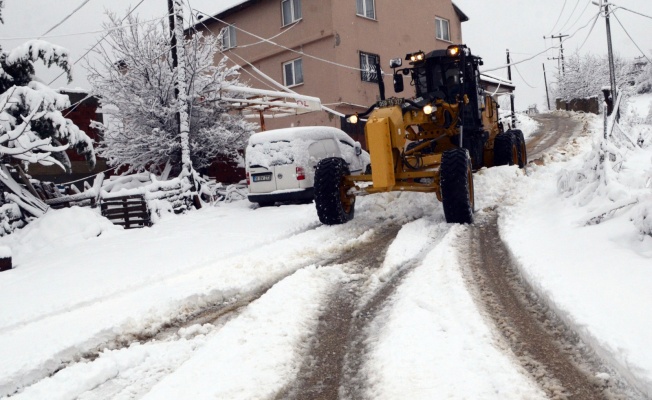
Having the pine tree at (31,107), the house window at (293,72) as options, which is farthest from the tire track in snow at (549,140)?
the pine tree at (31,107)

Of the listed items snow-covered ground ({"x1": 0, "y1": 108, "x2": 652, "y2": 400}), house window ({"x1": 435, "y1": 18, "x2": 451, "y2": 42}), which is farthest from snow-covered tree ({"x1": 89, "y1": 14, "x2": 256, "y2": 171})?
house window ({"x1": 435, "y1": 18, "x2": 451, "y2": 42})

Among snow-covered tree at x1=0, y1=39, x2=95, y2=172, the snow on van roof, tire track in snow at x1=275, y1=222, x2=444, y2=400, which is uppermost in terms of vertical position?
snow-covered tree at x1=0, y1=39, x2=95, y2=172

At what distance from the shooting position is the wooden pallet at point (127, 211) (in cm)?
1150

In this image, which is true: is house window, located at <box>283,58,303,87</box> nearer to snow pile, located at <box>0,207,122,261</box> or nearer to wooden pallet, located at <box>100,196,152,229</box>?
wooden pallet, located at <box>100,196,152,229</box>

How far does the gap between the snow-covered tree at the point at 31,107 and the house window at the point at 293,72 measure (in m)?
12.1

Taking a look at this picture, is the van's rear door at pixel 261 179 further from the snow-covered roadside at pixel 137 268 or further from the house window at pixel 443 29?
the house window at pixel 443 29

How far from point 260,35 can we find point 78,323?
20235mm

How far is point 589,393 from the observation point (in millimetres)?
2914

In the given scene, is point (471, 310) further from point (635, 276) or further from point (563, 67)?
point (563, 67)

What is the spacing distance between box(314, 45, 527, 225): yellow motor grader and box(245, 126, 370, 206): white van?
2.67 m

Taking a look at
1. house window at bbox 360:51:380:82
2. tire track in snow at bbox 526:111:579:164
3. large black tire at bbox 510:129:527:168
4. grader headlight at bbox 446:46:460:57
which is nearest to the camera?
grader headlight at bbox 446:46:460:57

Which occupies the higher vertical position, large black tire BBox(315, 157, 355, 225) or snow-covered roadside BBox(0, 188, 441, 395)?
large black tire BBox(315, 157, 355, 225)

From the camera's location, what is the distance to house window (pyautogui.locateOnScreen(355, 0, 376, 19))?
70.6 ft

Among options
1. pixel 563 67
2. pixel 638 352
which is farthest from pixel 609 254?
pixel 563 67
